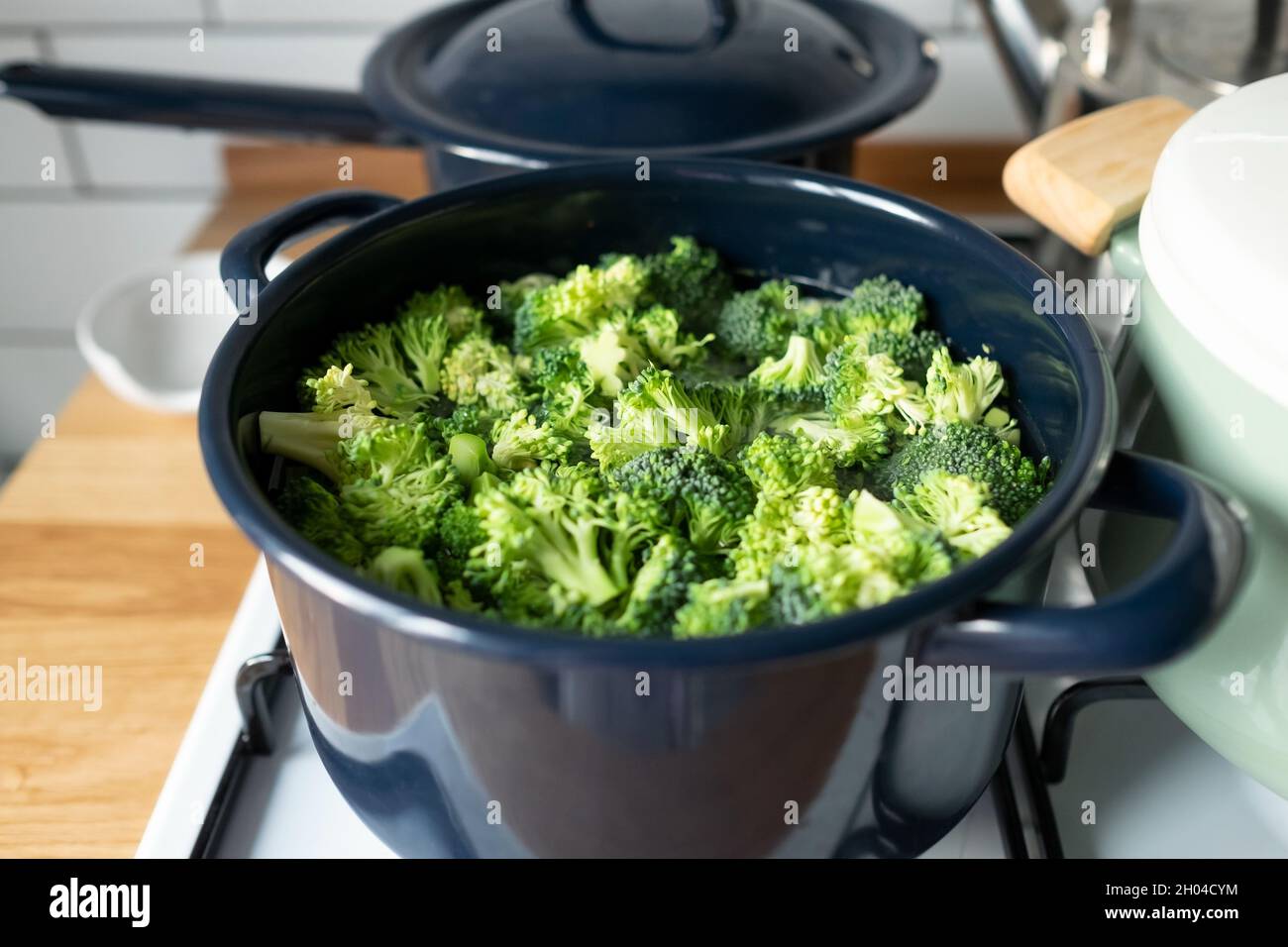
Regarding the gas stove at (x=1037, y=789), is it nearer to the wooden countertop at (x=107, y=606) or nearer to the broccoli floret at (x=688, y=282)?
the wooden countertop at (x=107, y=606)

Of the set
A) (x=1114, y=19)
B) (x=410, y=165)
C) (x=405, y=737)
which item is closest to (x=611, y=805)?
(x=405, y=737)

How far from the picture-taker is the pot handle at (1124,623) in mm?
482

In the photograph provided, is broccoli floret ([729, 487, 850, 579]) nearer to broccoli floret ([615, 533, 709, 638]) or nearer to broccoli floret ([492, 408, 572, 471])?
broccoli floret ([615, 533, 709, 638])

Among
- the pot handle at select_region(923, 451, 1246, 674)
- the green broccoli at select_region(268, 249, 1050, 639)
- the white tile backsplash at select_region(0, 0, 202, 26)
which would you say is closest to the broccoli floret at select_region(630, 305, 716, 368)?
the green broccoli at select_region(268, 249, 1050, 639)

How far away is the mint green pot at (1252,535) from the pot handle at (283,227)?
0.48 m

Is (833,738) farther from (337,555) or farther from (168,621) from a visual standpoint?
(168,621)

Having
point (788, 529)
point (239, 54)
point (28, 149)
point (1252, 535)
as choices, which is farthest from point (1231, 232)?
point (28, 149)

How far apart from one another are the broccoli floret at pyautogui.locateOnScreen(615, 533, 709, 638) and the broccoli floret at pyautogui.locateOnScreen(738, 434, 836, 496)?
2.6 inches

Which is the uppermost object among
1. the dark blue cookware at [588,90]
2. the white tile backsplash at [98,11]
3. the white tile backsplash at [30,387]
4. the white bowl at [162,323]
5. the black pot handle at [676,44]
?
the black pot handle at [676,44]

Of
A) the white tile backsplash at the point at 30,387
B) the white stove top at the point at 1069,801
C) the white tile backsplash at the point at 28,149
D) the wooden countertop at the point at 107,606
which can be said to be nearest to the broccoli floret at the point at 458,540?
the white stove top at the point at 1069,801

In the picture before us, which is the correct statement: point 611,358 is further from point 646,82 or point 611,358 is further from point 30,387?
point 30,387

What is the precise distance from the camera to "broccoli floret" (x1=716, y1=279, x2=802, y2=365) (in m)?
0.78

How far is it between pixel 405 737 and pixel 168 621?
1.41 feet

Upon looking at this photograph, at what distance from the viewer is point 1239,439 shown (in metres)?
0.58
